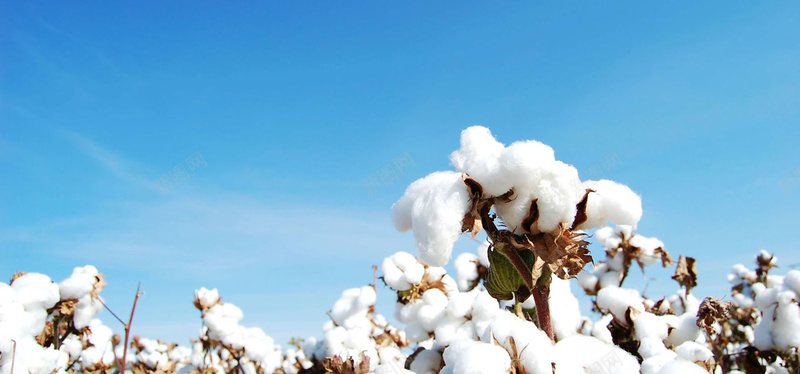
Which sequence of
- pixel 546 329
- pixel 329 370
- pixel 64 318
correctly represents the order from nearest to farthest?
pixel 546 329, pixel 329 370, pixel 64 318

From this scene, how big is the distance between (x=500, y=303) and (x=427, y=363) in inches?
45.5

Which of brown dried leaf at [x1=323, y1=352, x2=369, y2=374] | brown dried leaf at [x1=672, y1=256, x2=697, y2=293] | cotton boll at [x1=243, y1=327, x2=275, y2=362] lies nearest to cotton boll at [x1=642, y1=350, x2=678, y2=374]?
brown dried leaf at [x1=323, y1=352, x2=369, y2=374]

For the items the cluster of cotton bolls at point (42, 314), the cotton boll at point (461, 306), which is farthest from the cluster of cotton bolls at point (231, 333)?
the cotton boll at point (461, 306)

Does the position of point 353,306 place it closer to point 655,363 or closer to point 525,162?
point 655,363

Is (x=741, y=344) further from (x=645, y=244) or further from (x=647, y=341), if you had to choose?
(x=647, y=341)

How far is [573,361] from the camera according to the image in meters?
1.32

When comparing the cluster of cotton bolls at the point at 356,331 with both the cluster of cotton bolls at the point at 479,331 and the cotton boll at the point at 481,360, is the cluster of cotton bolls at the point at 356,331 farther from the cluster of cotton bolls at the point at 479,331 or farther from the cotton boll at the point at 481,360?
the cotton boll at the point at 481,360

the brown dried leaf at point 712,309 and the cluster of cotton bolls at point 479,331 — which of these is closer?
the cluster of cotton bolls at point 479,331

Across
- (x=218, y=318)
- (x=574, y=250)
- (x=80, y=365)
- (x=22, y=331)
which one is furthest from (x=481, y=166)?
(x=80, y=365)

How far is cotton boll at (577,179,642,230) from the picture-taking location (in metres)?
1.39

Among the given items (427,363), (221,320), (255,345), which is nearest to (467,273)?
(427,363)

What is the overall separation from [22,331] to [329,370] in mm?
1783

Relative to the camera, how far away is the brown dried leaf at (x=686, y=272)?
11.8ft

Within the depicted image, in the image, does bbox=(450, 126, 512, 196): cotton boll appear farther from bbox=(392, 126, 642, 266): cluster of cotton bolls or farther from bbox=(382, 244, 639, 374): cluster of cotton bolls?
bbox=(382, 244, 639, 374): cluster of cotton bolls
